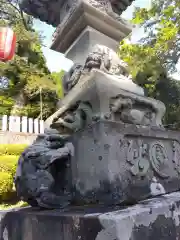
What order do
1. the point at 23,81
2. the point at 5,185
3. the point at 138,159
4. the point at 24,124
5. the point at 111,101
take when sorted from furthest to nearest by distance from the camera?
the point at 23,81 → the point at 24,124 → the point at 5,185 → the point at 111,101 → the point at 138,159

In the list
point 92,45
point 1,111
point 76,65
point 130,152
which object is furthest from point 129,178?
point 1,111

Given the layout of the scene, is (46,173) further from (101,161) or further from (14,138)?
(14,138)

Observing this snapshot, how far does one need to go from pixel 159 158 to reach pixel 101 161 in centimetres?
59

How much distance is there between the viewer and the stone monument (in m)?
1.22

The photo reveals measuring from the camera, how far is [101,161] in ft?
4.96

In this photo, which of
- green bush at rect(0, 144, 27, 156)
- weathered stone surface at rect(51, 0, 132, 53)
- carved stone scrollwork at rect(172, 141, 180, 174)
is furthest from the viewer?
green bush at rect(0, 144, 27, 156)

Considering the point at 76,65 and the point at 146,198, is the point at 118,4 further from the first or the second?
the point at 146,198

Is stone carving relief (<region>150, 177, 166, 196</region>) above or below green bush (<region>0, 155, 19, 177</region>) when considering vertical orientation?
below

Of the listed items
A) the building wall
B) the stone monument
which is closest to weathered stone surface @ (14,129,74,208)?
the stone monument

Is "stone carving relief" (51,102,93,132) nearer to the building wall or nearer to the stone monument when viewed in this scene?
the stone monument

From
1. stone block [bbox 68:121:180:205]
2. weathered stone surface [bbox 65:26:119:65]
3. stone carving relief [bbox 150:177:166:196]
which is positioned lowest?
stone carving relief [bbox 150:177:166:196]

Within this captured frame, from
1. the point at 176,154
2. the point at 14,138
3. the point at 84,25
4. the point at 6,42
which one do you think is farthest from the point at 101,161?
the point at 6,42

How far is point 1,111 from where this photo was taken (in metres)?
13.1

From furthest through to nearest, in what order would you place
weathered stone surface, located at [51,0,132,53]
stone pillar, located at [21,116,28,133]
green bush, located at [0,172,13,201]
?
stone pillar, located at [21,116,28,133] < green bush, located at [0,172,13,201] < weathered stone surface, located at [51,0,132,53]
